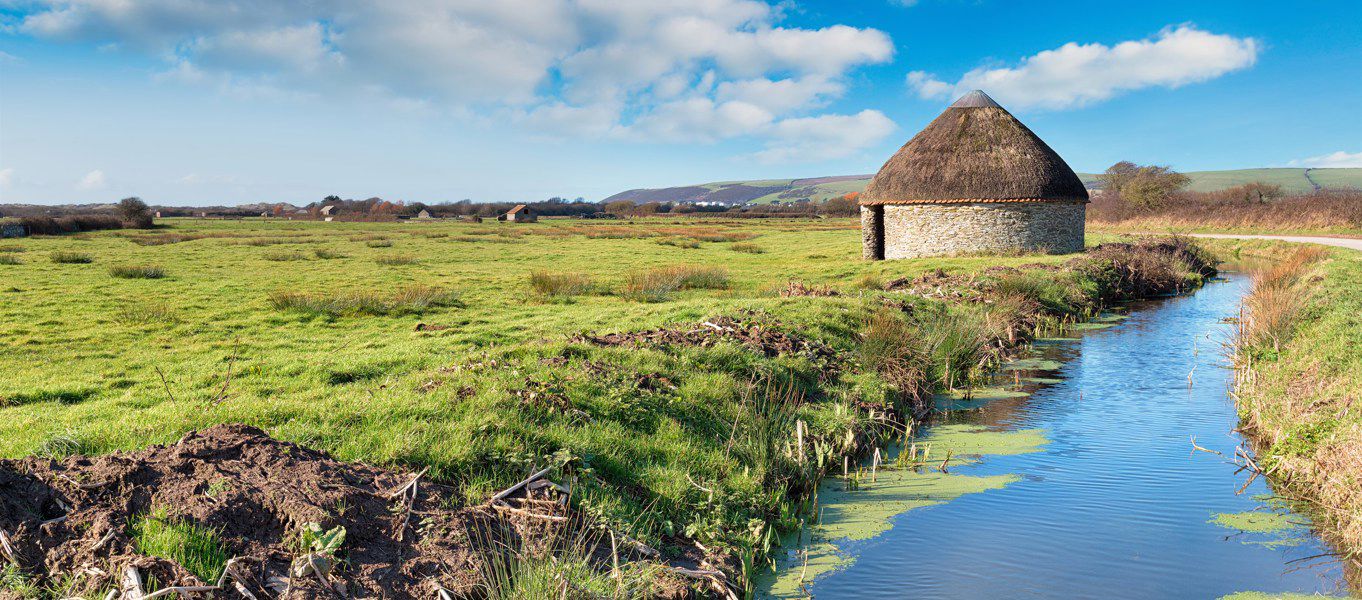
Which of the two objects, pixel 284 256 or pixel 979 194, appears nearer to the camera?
Result: pixel 979 194

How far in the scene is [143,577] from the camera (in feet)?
14.9

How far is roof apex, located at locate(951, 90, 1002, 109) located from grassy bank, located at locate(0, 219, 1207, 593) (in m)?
9.17

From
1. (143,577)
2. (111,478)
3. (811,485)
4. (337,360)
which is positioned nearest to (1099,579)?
(811,485)

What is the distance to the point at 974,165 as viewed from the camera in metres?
30.2

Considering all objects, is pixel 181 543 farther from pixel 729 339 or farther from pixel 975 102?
pixel 975 102

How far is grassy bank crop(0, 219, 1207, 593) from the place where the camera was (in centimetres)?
692

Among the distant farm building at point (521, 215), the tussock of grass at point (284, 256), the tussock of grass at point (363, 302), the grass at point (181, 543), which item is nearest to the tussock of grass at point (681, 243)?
the tussock of grass at point (284, 256)

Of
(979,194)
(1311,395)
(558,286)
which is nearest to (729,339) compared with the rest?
(1311,395)

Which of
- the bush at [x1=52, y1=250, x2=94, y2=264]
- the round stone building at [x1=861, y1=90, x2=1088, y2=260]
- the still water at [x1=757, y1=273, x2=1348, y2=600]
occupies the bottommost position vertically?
the still water at [x1=757, y1=273, x2=1348, y2=600]

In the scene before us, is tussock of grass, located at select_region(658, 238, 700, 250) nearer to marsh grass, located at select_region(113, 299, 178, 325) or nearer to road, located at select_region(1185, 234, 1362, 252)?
road, located at select_region(1185, 234, 1362, 252)

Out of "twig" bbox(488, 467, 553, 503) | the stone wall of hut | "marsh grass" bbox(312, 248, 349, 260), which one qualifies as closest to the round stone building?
the stone wall of hut

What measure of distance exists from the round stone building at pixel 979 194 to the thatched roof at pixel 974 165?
35mm

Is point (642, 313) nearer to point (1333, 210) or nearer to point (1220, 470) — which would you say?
point (1220, 470)

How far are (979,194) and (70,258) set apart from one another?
107 ft
